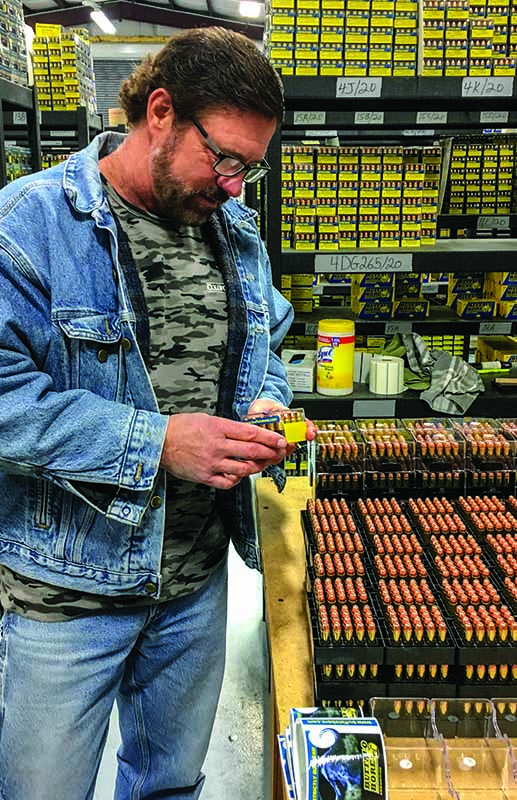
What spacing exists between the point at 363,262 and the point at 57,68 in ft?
9.20

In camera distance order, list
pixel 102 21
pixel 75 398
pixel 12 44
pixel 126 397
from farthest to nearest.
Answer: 1. pixel 102 21
2. pixel 12 44
3. pixel 126 397
4. pixel 75 398

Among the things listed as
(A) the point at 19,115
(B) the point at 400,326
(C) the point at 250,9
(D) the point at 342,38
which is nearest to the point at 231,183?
(D) the point at 342,38

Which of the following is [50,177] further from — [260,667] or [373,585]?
[260,667]

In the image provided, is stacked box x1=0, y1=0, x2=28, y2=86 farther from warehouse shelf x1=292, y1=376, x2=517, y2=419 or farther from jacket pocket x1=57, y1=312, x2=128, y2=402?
jacket pocket x1=57, y1=312, x2=128, y2=402

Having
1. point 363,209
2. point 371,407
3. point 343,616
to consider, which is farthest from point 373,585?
point 363,209

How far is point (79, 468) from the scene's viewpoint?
41.4 inches

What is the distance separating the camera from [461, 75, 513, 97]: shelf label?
241cm

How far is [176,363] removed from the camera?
1.24 meters

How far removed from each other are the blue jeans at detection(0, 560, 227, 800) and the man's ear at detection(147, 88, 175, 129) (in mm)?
796

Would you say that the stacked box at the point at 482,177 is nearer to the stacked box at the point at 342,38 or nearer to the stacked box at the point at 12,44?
the stacked box at the point at 342,38

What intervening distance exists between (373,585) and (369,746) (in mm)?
444

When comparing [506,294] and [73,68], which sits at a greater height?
[73,68]

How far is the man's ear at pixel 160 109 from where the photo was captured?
43.7 inches

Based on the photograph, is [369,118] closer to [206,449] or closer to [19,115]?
[19,115]
